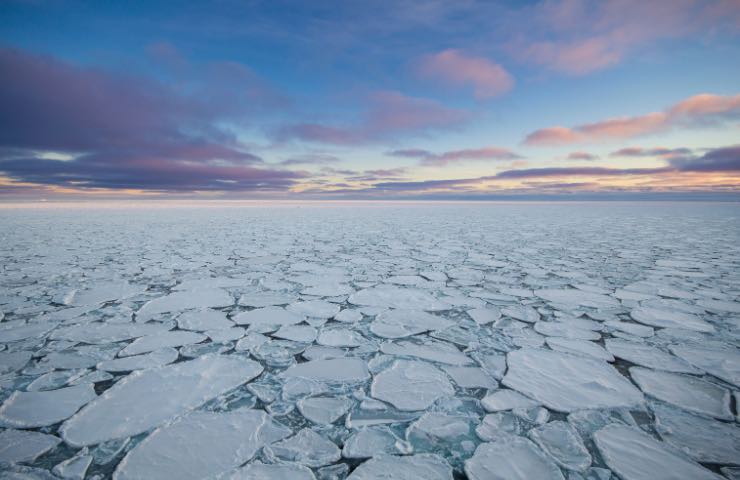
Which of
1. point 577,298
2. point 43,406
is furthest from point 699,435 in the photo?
point 43,406

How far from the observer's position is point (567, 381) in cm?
133

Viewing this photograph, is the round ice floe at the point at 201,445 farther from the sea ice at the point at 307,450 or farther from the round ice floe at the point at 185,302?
the round ice floe at the point at 185,302

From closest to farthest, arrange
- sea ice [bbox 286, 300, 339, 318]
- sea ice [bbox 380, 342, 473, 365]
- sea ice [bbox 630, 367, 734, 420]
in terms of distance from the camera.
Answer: sea ice [bbox 630, 367, 734, 420], sea ice [bbox 380, 342, 473, 365], sea ice [bbox 286, 300, 339, 318]

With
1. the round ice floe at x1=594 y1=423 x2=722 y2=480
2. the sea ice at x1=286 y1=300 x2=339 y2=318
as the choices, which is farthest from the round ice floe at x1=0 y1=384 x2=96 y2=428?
the round ice floe at x1=594 y1=423 x2=722 y2=480

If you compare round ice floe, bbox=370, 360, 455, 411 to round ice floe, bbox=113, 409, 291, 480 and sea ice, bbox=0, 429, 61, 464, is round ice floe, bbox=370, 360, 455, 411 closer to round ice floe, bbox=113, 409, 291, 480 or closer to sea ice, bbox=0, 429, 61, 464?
round ice floe, bbox=113, 409, 291, 480

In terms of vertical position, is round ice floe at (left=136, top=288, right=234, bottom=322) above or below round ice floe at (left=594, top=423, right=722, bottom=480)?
above

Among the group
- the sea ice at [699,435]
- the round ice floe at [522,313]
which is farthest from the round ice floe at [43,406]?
the round ice floe at [522,313]

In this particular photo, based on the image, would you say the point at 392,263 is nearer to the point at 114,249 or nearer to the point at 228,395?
the point at 228,395

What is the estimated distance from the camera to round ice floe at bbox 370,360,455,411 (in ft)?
3.97

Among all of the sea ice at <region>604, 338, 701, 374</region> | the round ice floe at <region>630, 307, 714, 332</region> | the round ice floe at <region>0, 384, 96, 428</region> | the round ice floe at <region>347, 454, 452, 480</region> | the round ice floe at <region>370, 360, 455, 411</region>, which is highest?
the round ice floe at <region>0, 384, 96, 428</region>

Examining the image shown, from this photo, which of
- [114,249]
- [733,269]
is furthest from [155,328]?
[733,269]

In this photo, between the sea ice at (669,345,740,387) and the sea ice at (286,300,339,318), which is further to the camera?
the sea ice at (286,300,339,318)

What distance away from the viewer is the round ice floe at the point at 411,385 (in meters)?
1.21

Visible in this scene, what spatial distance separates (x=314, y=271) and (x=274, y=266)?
523 millimetres
